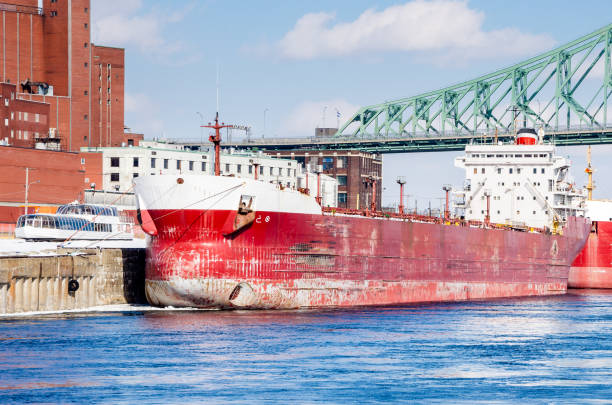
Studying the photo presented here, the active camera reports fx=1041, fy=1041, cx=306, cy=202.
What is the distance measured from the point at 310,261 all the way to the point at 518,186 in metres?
28.5

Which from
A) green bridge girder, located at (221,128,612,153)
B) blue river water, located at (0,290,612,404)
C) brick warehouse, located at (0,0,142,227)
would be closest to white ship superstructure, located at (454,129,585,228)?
blue river water, located at (0,290,612,404)

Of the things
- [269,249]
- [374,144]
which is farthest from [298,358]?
[374,144]

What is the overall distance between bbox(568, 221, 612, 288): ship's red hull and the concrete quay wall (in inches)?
1497

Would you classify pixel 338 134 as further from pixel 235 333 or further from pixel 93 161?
pixel 235 333

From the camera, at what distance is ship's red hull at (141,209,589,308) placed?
38.7 metres

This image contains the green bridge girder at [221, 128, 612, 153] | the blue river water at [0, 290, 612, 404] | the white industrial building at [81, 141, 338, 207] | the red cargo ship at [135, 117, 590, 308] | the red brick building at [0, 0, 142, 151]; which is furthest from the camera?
the green bridge girder at [221, 128, 612, 153]

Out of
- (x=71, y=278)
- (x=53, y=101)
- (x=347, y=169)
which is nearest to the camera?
(x=71, y=278)

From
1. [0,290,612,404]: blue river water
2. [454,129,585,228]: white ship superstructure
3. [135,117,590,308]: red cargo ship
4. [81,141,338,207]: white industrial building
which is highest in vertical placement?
[81,141,338,207]: white industrial building

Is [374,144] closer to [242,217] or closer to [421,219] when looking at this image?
[421,219]

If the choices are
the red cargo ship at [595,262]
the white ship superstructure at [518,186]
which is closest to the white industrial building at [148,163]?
the white ship superstructure at [518,186]

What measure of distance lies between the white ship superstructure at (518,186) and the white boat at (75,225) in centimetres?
2285

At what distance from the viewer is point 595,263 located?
70.6 m

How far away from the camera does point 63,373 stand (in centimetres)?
2608

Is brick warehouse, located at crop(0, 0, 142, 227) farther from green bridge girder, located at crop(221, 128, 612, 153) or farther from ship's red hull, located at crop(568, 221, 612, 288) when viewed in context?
ship's red hull, located at crop(568, 221, 612, 288)
